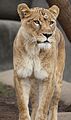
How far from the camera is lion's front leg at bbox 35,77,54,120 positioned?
5941 millimetres

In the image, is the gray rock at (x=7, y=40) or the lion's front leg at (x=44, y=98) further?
the gray rock at (x=7, y=40)

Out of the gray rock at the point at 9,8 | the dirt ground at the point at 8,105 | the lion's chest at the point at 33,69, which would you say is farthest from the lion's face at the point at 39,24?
the gray rock at the point at 9,8

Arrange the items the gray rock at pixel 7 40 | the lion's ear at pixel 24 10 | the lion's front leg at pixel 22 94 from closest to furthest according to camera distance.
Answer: the lion's ear at pixel 24 10 → the lion's front leg at pixel 22 94 → the gray rock at pixel 7 40

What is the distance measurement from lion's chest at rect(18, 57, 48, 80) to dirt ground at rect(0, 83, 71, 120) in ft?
5.49

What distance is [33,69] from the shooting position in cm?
583

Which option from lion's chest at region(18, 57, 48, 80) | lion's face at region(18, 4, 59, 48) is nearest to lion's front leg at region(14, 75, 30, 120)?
lion's chest at region(18, 57, 48, 80)

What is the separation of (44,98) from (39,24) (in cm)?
86

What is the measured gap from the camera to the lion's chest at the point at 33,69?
5789 millimetres

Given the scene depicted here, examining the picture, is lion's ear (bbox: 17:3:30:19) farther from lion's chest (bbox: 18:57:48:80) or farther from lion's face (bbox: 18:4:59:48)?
lion's chest (bbox: 18:57:48:80)

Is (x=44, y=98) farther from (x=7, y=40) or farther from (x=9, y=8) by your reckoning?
(x=9, y=8)

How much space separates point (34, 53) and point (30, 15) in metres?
0.40

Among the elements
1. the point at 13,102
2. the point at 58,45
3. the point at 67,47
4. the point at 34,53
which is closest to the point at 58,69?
the point at 58,45

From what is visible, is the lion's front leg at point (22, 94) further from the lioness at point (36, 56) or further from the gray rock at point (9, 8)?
the gray rock at point (9, 8)

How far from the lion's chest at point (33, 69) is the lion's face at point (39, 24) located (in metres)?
0.25
